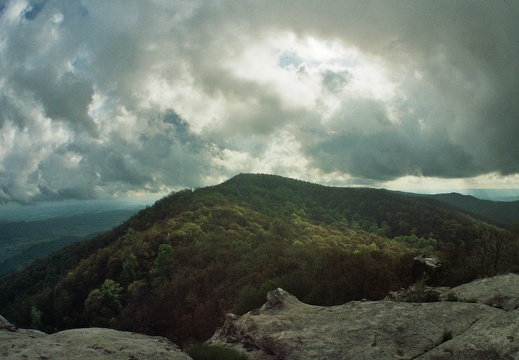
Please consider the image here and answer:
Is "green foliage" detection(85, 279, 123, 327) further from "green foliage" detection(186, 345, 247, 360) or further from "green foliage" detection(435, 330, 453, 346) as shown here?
"green foliage" detection(435, 330, 453, 346)

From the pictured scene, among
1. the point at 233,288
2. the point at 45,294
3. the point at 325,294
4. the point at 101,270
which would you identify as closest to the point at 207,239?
the point at 101,270

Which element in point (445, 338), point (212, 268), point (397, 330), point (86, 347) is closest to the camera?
Result: point (86, 347)

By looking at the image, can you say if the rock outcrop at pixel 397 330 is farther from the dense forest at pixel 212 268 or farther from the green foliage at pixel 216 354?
the dense forest at pixel 212 268

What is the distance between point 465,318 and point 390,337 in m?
3.11

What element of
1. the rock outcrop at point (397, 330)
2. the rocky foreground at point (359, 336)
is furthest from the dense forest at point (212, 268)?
the rocky foreground at point (359, 336)

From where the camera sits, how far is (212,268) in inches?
2280

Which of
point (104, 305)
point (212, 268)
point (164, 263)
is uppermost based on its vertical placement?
point (212, 268)

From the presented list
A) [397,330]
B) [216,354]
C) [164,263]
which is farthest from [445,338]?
[164,263]

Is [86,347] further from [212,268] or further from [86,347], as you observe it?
[212,268]

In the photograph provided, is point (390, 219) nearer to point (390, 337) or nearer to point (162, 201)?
point (162, 201)

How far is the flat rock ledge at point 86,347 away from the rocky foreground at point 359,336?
0.03 m

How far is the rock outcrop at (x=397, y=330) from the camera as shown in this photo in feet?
29.9

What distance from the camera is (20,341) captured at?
32.5 ft

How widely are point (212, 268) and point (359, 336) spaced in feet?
163
